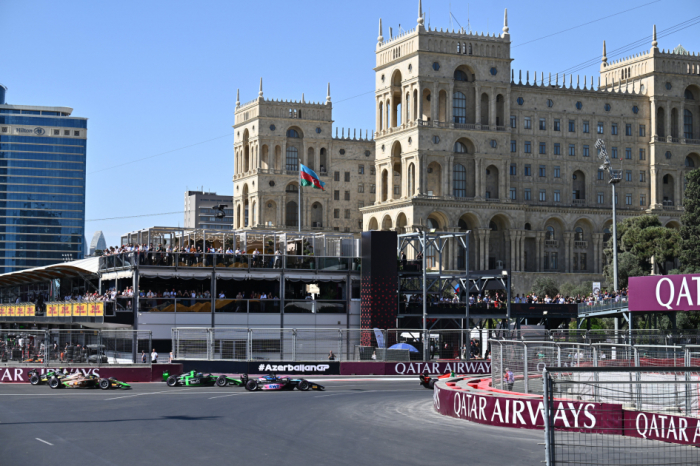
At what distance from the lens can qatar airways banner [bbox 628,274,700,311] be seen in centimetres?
4475

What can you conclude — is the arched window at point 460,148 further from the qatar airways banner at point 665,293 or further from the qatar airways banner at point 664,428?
the qatar airways banner at point 664,428

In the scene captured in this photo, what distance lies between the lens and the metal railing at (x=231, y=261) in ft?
195

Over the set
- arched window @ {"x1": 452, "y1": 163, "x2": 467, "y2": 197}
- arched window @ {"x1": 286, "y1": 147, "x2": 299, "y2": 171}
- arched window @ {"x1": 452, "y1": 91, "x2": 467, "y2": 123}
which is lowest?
arched window @ {"x1": 452, "y1": 163, "x2": 467, "y2": 197}

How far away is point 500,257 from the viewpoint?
4464 inches

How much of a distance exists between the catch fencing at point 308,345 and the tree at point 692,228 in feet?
139

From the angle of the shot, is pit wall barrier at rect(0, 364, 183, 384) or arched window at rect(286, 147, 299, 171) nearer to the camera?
pit wall barrier at rect(0, 364, 183, 384)

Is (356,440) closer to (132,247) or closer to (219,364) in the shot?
(219,364)

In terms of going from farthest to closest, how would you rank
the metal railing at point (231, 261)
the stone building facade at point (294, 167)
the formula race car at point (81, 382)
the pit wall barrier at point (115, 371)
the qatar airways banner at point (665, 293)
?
1. the stone building facade at point (294, 167)
2. the metal railing at point (231, 261)
3. the qatar airways banner at point (665, 293)
4. the pit wall barrier at point (115, 371)
5. the formula race car at point (81, 382)

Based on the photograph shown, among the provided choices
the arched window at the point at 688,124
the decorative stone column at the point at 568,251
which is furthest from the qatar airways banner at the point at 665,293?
the arched window at the point at 688,124

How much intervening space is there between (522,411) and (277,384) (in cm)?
1606

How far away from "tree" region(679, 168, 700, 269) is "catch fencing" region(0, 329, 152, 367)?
59713mm

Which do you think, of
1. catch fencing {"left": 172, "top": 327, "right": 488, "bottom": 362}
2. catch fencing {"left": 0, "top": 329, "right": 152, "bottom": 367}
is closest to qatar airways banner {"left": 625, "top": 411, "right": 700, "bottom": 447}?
→ catch fencing {"left": 172, "top": 327, "right": 488, "bottom": 362}

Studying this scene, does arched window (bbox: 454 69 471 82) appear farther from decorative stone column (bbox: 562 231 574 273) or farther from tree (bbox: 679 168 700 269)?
tree (bbox: 679 168 700 269)

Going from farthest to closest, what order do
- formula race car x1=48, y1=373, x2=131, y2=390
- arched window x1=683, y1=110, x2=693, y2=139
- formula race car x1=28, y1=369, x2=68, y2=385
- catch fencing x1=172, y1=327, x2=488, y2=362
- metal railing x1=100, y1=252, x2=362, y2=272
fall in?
arched window x1=683, y1=110, x2=693, y2=139
metal railing x1=100, y1=252, x2=362, y2=272
catch fencing x1=172, y1=327, x2=488, y2=362
formula race car x1=28, y1=369, x2=68, y2=385
formula race car x1=48, y1=373, x2=131, y2=390
